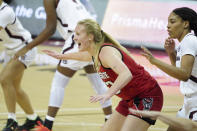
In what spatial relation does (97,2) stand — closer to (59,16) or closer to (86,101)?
(86,101)

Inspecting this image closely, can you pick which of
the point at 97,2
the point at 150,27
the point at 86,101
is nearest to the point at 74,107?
the point at 86,101

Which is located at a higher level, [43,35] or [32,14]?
[43,35]

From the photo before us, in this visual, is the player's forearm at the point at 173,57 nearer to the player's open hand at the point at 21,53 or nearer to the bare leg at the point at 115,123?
the bare leg at the point at 115,123

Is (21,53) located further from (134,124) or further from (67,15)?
(134,124)

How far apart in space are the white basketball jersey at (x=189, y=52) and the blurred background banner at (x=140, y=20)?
28.1 ft

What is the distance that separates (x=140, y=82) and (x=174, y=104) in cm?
344

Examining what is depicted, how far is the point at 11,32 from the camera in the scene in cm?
618

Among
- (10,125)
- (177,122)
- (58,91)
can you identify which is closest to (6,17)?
(58,91)

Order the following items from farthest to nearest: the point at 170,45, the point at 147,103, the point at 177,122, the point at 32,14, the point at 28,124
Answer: the point at 32,14 < the point at 28,124 < the point at 170,45 < the point at 147,103 < the point at 177,122

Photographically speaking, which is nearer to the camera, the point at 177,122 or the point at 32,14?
the point at 177,122

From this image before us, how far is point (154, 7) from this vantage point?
13516 millimetres

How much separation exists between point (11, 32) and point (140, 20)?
7808 mm

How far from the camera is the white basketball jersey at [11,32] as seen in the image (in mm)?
6014

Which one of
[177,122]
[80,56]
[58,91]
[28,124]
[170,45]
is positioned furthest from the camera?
[28,124]
